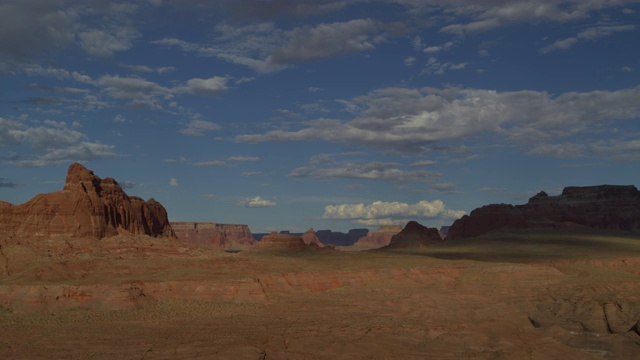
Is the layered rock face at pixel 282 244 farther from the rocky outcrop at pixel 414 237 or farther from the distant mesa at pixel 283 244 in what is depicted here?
the rocky outcrop at pixel 414 237

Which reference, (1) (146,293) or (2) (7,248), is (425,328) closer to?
A: (1) (146,293)

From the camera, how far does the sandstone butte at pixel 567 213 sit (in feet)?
440

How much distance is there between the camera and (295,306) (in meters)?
47.8

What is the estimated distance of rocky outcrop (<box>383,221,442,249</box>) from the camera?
130 meters

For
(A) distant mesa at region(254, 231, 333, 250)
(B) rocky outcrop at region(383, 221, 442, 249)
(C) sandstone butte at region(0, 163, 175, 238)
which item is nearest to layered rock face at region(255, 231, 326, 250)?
(A) distant mesa at region(254, 231, 333, 250)

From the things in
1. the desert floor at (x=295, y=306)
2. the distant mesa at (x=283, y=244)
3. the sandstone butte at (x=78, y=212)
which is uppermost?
the sandstone butte at (x=78, y=212)

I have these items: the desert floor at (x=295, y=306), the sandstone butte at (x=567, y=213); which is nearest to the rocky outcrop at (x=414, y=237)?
the sandstone butte at (x=567, y=213)

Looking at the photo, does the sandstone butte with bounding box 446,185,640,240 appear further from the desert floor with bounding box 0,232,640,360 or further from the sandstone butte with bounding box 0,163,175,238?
the sandstone butte with bounding box 0,163,175,238

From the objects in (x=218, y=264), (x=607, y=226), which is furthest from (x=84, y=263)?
(x=607, y=226)

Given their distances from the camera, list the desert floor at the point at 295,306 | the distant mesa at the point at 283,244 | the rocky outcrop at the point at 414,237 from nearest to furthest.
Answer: the desert floor at the point at 295,306 → the distant mesa at the point at 283,244 → the rocky outcrop at the point at 414,237

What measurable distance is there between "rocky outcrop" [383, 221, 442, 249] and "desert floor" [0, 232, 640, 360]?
51.3 m

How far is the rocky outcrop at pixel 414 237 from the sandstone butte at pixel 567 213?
496cm

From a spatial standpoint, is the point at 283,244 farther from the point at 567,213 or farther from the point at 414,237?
the point at 567,213

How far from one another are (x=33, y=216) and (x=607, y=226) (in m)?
124
